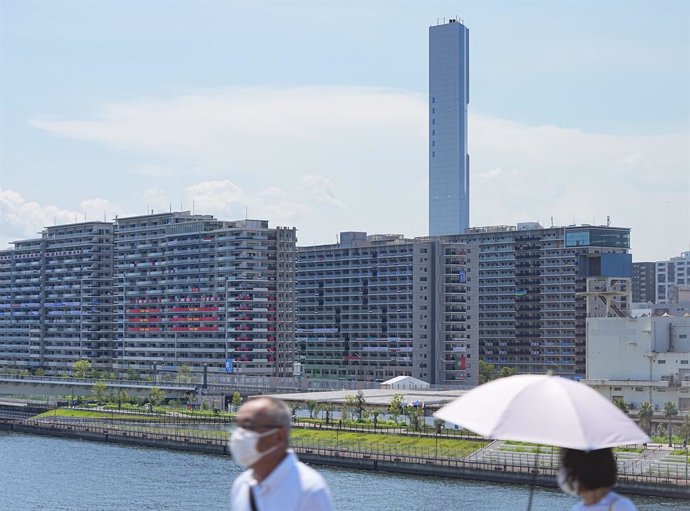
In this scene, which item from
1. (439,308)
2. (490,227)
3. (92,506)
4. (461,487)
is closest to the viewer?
(92,506)

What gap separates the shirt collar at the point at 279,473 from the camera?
6340 millimetres

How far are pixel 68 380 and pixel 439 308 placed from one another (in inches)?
1653

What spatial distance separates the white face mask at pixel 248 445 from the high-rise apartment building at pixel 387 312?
131 metres

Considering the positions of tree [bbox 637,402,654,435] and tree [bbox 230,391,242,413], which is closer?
tree [bbox 637,402,654,435]

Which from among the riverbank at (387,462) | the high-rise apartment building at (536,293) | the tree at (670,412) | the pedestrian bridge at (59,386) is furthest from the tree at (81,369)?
the tree at (670,412)

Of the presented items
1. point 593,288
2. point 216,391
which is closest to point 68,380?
point 216,391

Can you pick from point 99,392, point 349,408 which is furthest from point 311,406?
point 99,392

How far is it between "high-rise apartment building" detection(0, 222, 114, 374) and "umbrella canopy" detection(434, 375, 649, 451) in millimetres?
151739

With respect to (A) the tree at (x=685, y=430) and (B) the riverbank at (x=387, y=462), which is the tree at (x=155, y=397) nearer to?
(B) the riverbank at (x=387, y=462)

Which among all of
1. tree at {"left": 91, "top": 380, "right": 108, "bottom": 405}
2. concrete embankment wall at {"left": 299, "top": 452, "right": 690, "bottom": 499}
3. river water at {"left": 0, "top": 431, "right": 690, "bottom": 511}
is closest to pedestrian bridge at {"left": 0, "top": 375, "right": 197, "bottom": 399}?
tree at {"left": 91, "top": 380, "right": 108, "bottom": 405}

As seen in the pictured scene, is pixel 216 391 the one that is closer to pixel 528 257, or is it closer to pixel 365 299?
pixel 365 299

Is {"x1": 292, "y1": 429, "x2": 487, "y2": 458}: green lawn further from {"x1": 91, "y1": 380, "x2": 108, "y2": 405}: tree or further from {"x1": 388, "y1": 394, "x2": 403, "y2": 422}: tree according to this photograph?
{"x1": 91, "y1": 380, "x2": 108, "y2": 405}: tree

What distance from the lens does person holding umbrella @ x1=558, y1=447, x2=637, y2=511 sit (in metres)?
6.92

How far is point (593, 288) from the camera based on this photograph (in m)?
104
